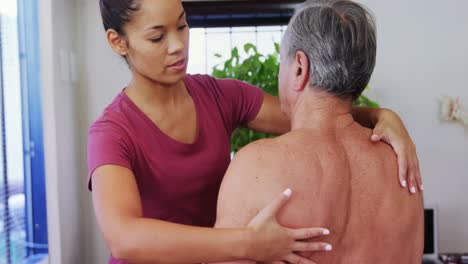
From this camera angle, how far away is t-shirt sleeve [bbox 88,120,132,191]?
1112 mm

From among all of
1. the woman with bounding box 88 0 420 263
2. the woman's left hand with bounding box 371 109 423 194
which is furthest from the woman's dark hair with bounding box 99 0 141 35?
the woman's left hand with bounding box 371 109 423 194

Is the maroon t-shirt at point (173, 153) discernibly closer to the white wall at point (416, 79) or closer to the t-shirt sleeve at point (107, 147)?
the t-shirt sleeve at point (107, 147)

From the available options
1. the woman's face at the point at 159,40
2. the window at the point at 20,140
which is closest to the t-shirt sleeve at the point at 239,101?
the woman's face at the point at 159,40

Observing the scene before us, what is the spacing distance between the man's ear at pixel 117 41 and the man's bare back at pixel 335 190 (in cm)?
43

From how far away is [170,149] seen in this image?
1.28 m

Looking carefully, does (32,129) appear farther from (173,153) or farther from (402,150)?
(402,150)

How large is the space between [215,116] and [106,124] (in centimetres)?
33

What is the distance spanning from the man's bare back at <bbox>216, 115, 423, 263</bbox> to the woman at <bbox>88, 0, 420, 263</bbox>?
44mm

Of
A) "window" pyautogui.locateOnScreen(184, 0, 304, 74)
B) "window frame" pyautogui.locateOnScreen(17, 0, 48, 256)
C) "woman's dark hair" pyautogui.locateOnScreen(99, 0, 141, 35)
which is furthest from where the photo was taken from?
"window" pyautogui.locateOnScreen(184, 0, 304, 74)

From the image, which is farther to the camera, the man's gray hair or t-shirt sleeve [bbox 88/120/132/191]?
t-shirt sleeve [bbox 88/120/132/191]

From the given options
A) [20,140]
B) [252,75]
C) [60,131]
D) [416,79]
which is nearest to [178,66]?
[252,75]

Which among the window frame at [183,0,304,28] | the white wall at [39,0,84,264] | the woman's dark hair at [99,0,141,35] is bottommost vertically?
the white wall at [39,0,84,264]

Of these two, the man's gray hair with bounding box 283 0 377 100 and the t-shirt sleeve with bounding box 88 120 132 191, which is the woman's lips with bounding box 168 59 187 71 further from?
the man's gray hair with bounding box 283 0 377 100

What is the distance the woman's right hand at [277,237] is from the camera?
91 centimetres
